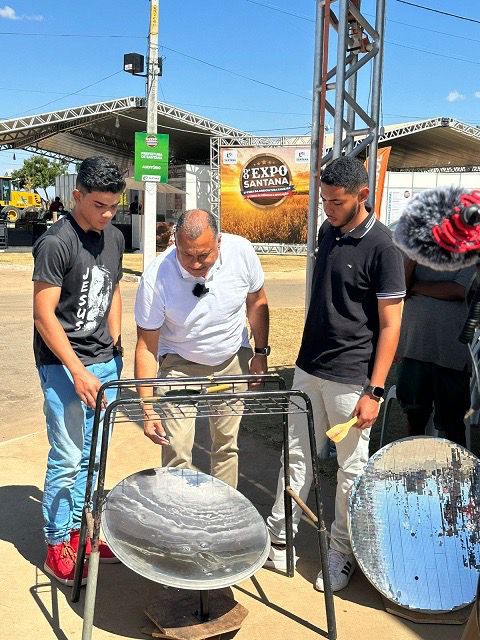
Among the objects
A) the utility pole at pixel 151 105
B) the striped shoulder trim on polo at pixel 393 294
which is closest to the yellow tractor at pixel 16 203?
the utility pole at pixel 151 105

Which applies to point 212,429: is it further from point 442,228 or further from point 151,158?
point 151,158

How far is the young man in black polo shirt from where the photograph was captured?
291 centimetres

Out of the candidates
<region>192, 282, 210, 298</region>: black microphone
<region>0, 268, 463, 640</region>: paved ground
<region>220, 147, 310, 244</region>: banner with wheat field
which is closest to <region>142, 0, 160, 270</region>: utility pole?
<region>220, 147, 310, 244</region>: banner with wheat field

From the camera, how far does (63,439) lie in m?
3.04

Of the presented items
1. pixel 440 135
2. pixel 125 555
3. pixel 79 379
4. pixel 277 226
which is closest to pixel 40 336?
pixel 79 379

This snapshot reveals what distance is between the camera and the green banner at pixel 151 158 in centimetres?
1526

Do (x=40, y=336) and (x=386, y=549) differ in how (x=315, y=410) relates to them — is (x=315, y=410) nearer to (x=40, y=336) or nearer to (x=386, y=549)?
(x=386, y=549)

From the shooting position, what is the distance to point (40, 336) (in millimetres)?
3031

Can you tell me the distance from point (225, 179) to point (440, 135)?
1061 centimetres

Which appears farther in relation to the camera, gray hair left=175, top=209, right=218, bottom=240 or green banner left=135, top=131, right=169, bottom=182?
green banner left=135, top=131, right=169, bottom=182

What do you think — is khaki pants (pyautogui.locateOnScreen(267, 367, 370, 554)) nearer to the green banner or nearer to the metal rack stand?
the metal rack stand

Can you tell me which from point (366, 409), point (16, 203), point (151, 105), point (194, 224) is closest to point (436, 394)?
point (366, 409)

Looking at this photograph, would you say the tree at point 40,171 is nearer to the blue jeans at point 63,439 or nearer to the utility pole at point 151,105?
the utility pole at point 151,105

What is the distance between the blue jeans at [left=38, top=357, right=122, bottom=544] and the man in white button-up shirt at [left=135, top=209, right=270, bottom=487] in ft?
1.00
